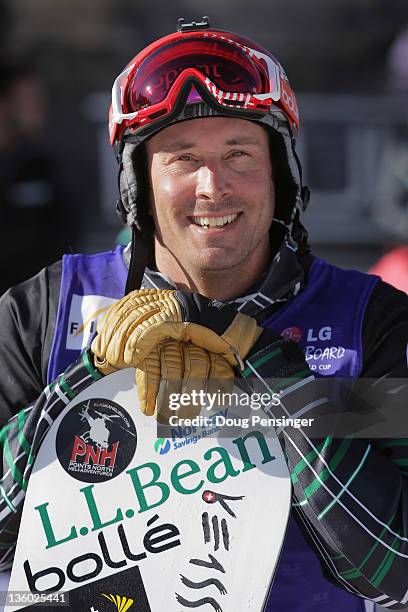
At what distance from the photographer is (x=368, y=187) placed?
8250mm

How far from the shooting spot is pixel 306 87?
28.2 feet

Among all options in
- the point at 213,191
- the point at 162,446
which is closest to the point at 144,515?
Result: the point at 162,446

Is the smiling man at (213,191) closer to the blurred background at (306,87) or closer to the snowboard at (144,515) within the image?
the snowboard at (144,515)

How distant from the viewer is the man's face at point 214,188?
2.38 meters

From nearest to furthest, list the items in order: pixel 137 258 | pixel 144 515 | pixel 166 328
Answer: pixel 166 328, pixel 144 515, pixel 137 258

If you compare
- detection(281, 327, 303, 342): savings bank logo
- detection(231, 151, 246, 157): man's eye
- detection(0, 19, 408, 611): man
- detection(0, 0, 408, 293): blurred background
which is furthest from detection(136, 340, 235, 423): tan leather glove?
detection(0, 0, 408, 293): blurred background

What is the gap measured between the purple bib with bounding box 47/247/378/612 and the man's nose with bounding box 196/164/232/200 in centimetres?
32

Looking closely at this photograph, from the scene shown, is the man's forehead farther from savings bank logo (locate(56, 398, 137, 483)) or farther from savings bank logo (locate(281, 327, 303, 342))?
savings bank logo (locate(56, 398, 137, 483))

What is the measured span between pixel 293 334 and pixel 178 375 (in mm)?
376

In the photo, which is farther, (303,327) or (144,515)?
(303,327)

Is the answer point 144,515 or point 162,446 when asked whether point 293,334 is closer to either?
point 162,446

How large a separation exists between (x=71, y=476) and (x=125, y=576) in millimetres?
241

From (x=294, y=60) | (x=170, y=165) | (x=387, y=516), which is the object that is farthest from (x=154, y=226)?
(x=294, y=60)

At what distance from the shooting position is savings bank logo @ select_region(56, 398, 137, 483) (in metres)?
2.34
